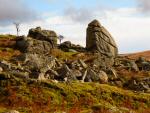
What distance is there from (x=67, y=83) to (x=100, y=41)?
27.3m

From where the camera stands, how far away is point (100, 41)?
6900 centimetres

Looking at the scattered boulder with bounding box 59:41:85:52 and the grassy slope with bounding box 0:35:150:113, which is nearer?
the grassy slope with bounding box 0:35:150:113

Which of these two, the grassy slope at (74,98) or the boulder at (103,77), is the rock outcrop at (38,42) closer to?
the boulder at (103,77)

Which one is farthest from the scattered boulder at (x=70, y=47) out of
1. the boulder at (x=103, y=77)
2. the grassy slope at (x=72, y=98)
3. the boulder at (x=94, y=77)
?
the grassy slope at (x=72, y=98)

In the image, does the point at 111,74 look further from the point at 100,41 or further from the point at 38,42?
the point at 100,41

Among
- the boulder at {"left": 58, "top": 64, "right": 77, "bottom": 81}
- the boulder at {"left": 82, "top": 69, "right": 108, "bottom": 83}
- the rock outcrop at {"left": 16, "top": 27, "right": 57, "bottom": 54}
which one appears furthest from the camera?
the rock outcrop at {"left": 16, "top": 27, "right": 57, "bottom": 54}

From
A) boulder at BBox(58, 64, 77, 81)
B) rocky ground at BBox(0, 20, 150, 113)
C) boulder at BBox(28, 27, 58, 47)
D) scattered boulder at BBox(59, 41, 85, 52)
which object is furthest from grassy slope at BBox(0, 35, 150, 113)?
scattered boulder at BBox(59, 41, 85, 52)

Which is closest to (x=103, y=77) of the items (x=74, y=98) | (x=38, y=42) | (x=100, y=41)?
(x=74, y=98)

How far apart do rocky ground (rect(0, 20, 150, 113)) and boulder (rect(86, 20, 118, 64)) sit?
9.68 feet

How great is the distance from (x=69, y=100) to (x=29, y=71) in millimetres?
7349

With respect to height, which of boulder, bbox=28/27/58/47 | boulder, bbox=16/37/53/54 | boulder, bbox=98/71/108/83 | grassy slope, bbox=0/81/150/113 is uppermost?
boulder, bbox=28/27/58/47

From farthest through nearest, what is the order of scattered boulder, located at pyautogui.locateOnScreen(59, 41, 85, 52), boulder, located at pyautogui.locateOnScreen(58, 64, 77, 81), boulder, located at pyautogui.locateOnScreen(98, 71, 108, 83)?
scattered boulder, located at pyautogui.locateOnScreen(59, 41, 85, 52) → boulder, located at pyautogui.locateOnScreen(98, 71, 108, 83) → boulder, located at pyautogui.locateOnScreen(58, 64, 77, 81)

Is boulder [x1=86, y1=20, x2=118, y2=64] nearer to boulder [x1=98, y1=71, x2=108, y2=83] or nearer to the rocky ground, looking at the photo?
the rocky ground

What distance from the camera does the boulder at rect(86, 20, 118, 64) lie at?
6812cm
